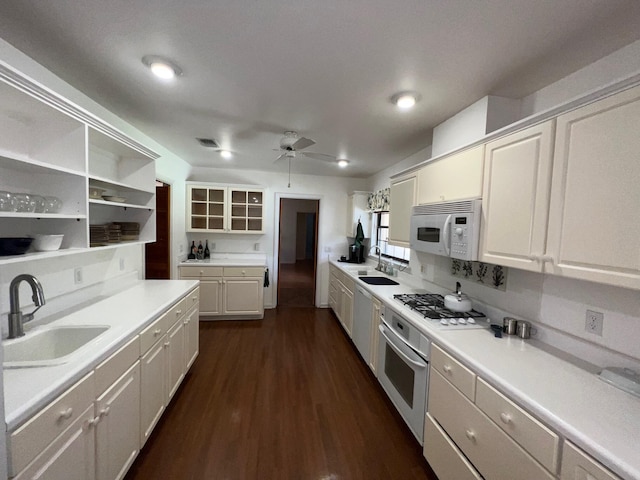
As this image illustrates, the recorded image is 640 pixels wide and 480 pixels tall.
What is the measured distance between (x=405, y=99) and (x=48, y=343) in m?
2.66

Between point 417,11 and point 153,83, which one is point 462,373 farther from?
point 153,83

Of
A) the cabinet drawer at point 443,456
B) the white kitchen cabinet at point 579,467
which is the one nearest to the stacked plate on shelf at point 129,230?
the cabinet drawer at point 443,456

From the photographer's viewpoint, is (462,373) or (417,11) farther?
(462,373)

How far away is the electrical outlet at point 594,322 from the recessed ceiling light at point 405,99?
62.8 inches

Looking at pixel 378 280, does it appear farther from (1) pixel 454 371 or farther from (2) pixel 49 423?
(2) pixel 49 423

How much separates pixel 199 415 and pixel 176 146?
2.87 meters

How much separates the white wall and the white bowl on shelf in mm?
2985

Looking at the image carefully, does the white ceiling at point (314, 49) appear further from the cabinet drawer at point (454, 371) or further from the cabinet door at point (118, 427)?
the cabinet door at point (118, 427)

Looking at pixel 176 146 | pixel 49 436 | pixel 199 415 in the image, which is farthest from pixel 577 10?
pixel 176 146

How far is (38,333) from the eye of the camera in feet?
4.73

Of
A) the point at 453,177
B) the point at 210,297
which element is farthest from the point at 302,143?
the point at 210,297

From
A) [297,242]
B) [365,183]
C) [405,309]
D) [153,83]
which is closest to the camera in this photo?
[153,83]

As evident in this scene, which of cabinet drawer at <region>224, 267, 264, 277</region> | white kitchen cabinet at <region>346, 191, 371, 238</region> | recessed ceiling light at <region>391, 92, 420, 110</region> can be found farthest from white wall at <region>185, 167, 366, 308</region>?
recessed ceiling light at <region>391, 92, 420, 110</region>

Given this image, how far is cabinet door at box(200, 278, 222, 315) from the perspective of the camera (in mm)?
3885
